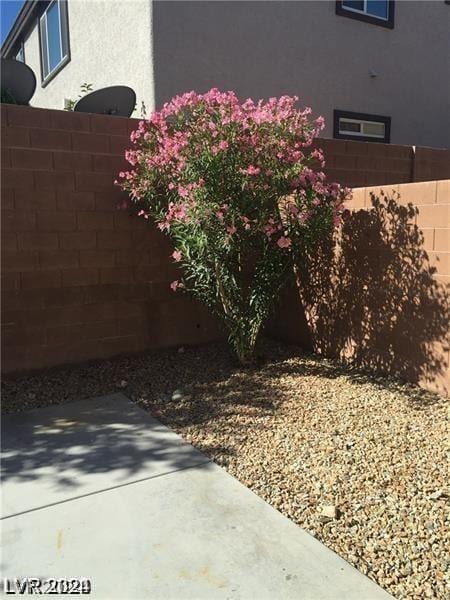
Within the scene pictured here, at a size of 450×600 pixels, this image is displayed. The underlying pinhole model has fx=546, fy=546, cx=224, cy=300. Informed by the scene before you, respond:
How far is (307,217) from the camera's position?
15.5 ft

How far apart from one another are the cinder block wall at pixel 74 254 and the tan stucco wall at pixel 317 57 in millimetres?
2595

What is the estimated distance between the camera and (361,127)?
9.95 m

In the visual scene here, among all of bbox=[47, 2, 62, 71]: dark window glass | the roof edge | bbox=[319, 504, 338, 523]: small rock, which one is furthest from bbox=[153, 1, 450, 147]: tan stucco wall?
bbox=[319, 504, 338, 523]: small rock

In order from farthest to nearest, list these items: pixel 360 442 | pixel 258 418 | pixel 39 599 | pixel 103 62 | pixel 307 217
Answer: pixel 103 62 < pixel 307 217 < pixel 258 418 < pixel 360 442 < pixel 39 599

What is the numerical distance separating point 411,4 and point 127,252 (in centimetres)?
815

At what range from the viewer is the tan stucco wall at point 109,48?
24.8ft

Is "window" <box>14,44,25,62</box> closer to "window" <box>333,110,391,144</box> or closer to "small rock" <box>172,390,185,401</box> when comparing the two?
"window" <box>333,110,391,144</box>

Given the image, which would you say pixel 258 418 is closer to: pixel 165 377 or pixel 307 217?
pixel 165 377

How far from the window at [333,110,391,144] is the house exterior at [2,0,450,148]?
0.06 ft

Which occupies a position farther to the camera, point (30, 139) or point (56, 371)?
point (56, 371)

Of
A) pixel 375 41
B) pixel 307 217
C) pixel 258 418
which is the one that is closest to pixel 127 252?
pixel 307 217

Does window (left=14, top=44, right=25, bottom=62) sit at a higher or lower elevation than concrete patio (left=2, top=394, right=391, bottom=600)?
higher

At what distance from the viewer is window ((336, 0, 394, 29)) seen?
9.45m

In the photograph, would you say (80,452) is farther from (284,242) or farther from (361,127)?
(361,127)
